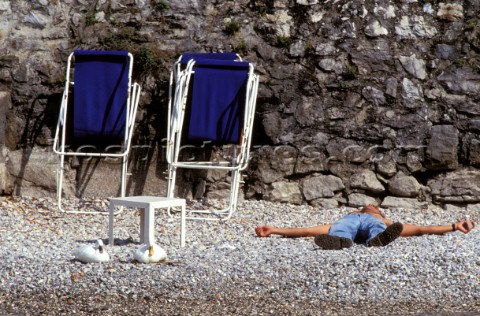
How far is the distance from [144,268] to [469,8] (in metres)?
3.53

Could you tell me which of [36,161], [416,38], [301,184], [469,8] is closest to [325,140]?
[301,184]

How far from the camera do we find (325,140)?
632cm

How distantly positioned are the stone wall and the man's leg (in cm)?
163

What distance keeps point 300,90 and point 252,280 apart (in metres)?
2.72

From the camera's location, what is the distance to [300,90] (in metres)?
6.32

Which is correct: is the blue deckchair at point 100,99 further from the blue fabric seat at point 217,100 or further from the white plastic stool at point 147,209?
the white plastic stool at point 147,209

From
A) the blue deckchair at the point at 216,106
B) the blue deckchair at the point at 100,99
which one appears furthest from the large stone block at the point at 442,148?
the blue deckchair at the point at 100,99

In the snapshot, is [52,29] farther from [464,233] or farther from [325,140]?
[464,233]

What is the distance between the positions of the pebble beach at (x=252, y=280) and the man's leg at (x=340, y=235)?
2.4 inches


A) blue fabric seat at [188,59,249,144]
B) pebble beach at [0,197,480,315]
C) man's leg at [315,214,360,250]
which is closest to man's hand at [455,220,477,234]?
pebble beach at [0,197,480,315]

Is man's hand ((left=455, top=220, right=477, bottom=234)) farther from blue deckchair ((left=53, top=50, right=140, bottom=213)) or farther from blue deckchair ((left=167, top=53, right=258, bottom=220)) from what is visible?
blue deckchair ((left=53, top=50, right=140, bottom=213))

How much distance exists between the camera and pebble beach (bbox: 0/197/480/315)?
3.52 metres

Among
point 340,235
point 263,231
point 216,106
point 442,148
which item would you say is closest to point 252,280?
point 340,235

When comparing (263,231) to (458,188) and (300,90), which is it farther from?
(458,188)
